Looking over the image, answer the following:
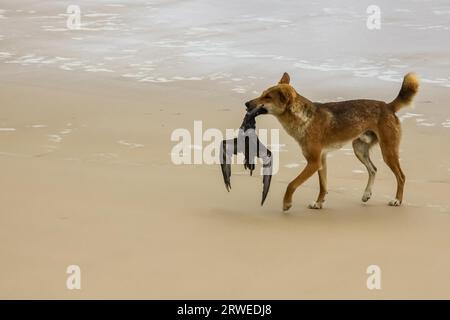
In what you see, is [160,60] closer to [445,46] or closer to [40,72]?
[40,72]

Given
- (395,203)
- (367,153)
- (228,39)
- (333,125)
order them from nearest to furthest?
(333,125) → (395,203) → (367,153) → (228,39)

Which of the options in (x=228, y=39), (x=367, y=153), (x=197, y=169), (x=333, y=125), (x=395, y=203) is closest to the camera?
(x=333, y=125)

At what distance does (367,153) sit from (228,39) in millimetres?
7018

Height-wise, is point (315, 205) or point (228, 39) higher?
point (228, 39)

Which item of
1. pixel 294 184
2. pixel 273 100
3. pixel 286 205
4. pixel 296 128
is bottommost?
pixel 286 205

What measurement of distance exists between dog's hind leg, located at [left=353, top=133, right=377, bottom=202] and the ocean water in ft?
12.5

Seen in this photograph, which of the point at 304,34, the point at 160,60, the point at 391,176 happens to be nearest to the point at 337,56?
the point at 304,34

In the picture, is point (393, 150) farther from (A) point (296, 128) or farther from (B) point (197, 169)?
(B) point (197, 169)

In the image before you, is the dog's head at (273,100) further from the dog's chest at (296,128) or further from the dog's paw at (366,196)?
the dog's paw at (366,196)

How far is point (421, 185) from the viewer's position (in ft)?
25.8

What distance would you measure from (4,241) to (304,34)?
31.6ft

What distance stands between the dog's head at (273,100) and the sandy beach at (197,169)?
0.80m

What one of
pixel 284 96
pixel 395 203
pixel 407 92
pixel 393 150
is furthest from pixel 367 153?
pixel 284 96

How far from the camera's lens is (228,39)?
14250 mm
